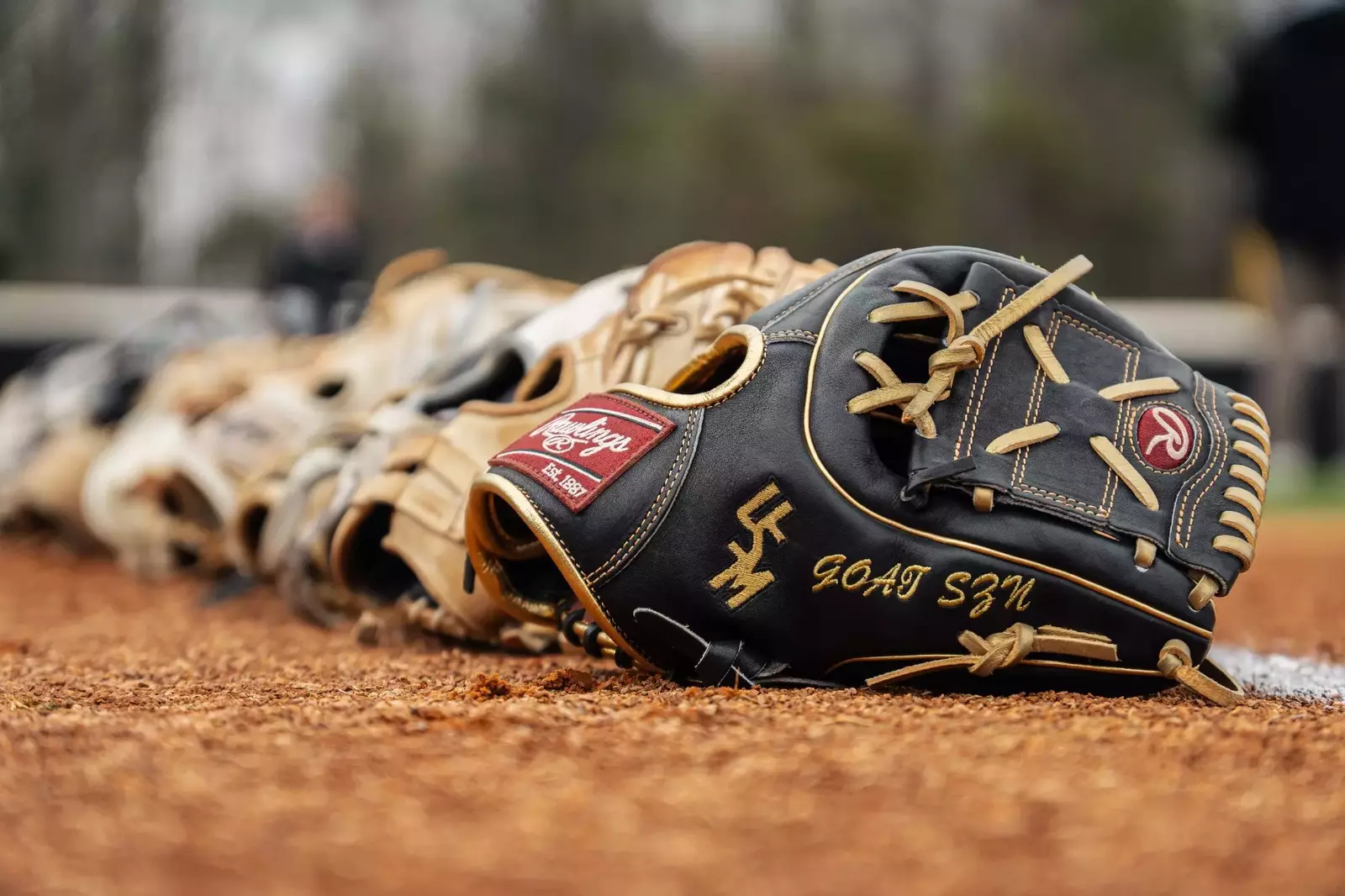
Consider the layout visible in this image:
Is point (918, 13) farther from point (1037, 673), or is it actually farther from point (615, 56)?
point (1037, 673)

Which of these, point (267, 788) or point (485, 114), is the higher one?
point (485, 114)

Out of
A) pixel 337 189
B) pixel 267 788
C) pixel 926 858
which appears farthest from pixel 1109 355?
pixel 337 189

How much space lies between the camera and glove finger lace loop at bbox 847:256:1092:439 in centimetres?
149

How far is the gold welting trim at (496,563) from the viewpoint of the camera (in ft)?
4.91

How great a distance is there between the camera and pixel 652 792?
3.29 feet

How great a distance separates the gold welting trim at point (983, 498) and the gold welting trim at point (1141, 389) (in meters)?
0.22

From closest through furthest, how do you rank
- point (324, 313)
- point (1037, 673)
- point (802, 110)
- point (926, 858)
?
point (926, 858), point (1037, 673), point (324, 313), point (802, 110)

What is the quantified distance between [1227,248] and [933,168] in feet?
11.6

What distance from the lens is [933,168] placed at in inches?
509

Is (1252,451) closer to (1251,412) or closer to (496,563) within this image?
(1251,412)

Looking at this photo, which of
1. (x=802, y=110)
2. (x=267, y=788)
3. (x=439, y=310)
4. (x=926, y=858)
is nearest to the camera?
(x=926, y=858)

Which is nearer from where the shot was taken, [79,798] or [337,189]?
[79,798]

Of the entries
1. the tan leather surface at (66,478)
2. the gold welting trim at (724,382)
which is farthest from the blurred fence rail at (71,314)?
the gold welting trim at (724,382)

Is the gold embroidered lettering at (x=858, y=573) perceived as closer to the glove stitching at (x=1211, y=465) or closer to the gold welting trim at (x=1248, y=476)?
the glove stitching at (x=1211, y=465)
